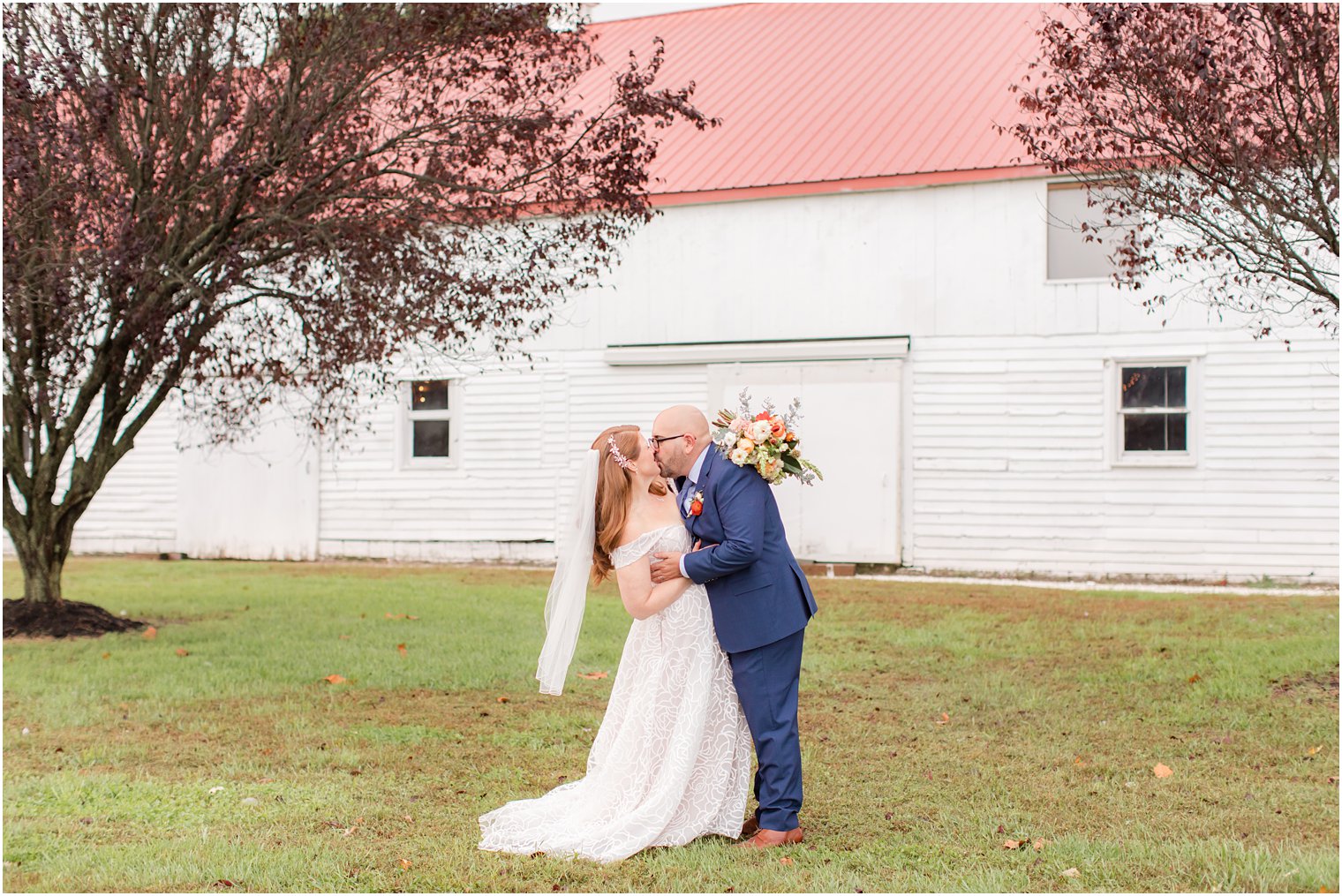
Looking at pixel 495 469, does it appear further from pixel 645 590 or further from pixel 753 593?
pixel 753 593

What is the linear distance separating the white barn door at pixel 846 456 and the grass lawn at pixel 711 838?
3.51 metres

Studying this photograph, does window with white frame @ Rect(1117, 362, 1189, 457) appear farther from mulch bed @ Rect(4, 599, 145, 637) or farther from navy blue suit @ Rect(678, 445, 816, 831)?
navy blue suit @ Rect(678, 445, 816, 831)

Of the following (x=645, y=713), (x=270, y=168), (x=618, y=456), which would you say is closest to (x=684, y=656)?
(x=645, y=713)

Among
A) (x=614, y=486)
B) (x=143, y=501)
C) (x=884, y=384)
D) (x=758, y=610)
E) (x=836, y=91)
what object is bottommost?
(x=758, y=610)

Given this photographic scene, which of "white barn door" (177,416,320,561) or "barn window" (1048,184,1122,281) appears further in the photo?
"white barn door" (177,416,320,561)

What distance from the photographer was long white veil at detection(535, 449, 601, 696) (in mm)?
5461

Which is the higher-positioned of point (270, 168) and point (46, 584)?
point (270, 168)

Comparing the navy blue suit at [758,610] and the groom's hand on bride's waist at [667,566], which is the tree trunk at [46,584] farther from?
the navy blue suit at [758,610]


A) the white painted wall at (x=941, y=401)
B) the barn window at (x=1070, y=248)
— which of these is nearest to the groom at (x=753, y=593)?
the white painted wall at (x=941, y=401)

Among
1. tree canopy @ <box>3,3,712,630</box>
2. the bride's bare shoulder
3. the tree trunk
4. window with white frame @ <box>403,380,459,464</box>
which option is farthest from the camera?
window with white frame @ <box>403,380,459,464</box>

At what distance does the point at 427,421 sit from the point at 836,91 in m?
7.85

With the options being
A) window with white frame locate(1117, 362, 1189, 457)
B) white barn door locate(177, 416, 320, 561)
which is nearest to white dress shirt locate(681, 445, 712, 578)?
window with white frame locate(1117, 362, 1189, 457)

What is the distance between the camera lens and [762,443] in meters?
5.18

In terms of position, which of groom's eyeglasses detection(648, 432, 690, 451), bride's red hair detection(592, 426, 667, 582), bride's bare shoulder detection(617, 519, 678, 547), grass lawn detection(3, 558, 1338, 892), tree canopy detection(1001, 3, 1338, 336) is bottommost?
grass lawn detection(3, 558, 1338, 892)
